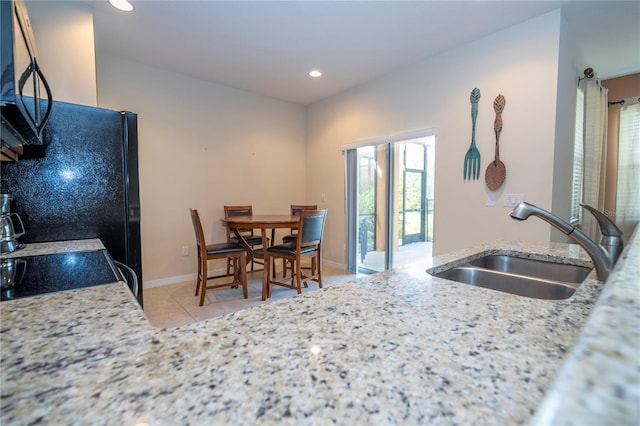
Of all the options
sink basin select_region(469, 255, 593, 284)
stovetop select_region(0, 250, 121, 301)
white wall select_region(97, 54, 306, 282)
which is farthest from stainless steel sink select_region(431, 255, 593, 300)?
white wall select_region(97, 54, 306, 282)

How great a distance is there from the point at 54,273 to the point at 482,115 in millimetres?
3292

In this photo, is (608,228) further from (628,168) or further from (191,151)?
(191,151)

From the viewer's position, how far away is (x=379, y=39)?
9.18 feet

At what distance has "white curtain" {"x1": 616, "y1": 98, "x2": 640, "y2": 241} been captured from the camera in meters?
3.24

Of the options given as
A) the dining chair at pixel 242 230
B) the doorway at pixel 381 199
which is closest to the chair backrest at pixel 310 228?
the dining chair at pixel 242 230

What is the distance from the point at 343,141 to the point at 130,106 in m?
2.70

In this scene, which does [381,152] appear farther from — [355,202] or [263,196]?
[263,196]

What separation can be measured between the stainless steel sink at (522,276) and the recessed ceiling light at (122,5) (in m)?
2.96

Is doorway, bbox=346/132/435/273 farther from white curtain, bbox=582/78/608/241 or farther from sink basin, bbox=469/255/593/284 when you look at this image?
sink basin, bbox=469/255/593/284

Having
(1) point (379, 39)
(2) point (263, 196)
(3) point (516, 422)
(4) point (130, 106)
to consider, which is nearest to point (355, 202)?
(2) point (263, 196)

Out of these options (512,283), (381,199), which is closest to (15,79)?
(512,283)

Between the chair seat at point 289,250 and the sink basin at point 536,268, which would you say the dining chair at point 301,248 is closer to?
the chair seat at point 289,250

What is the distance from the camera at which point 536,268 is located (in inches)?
53.4

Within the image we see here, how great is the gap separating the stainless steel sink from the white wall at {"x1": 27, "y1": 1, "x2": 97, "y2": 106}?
2.88 m
